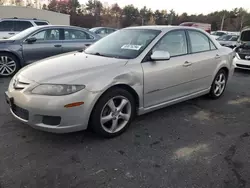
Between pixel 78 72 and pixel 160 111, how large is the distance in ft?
6.20

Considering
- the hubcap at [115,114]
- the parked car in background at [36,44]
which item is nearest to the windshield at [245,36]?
the parked car in background at [36,44]

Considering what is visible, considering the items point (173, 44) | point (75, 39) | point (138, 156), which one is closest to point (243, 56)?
point (173, 44)

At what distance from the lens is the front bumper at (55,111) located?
2.65 metres

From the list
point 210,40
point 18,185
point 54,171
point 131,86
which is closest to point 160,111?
point 131,86

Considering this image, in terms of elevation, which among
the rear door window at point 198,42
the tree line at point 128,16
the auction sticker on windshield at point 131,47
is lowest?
the auction sticker on windshield at point 131,47

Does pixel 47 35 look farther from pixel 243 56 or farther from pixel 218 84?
pixel 243 56

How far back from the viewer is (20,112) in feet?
9.39

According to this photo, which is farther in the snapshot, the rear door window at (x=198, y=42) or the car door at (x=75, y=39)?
the car door at (x=75, y=39)

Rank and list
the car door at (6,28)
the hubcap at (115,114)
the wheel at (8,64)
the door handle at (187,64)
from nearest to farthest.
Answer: the hubcap at (115,114), the door handle at (187,64), the wheel at (8,64), the car door at (6,28)

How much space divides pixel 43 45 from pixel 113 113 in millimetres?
4557

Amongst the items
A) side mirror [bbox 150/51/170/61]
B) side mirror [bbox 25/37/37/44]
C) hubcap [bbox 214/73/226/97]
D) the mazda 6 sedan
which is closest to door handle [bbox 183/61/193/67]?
the mazda 6 sedan

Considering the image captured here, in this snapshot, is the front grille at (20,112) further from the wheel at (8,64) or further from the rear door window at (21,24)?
the rear door window at (21,24)

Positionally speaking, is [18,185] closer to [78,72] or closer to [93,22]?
[78,72]

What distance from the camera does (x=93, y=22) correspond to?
45.0 metres
